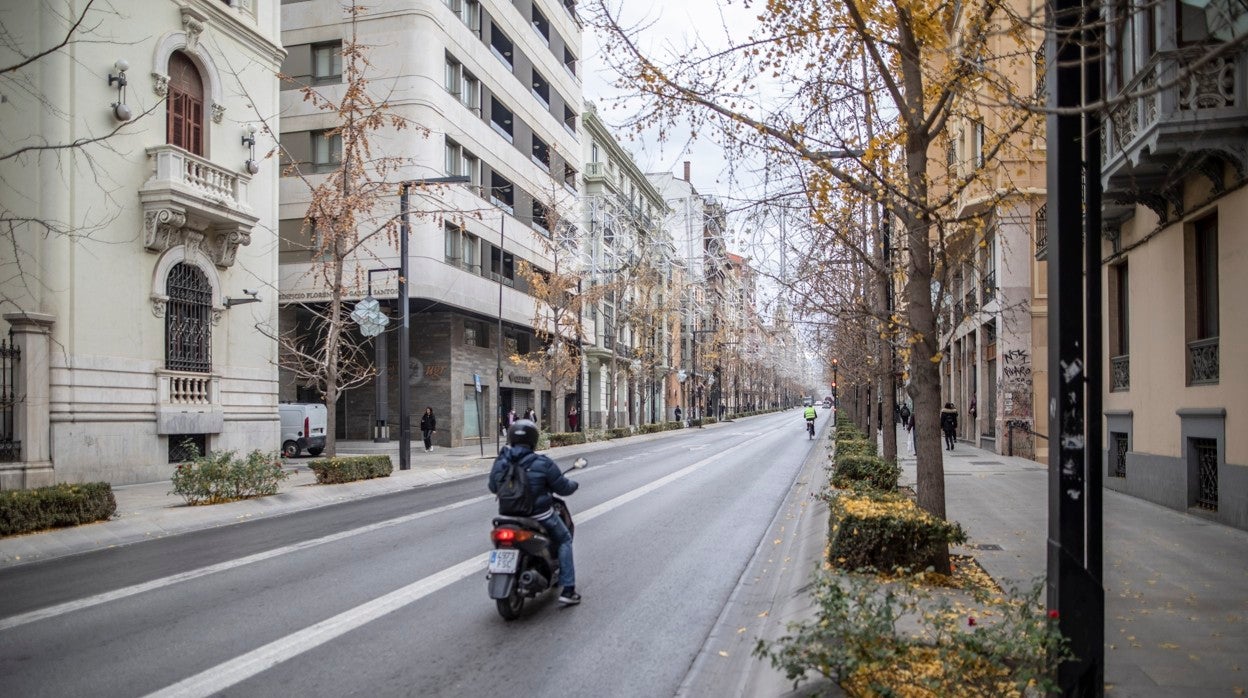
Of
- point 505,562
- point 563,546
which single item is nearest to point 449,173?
point 563,546

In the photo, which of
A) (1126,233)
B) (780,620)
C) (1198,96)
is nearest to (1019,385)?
(1126,233)

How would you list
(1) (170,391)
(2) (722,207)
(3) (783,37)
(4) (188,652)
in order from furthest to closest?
(1) (170,391), (2) (722,207), (3) (783,37), (4) (188,652)

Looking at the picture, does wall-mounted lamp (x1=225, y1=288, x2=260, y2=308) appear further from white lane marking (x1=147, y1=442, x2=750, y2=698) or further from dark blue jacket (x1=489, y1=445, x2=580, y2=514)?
dark blue jacket (x1=489, y1=445, x2=580, y2=514)

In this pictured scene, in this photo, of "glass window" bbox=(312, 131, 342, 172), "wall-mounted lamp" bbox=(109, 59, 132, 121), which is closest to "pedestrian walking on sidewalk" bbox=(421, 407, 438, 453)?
"glass window" bbox=(312, 131, 342, 172)

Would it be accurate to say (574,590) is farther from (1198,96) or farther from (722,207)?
(1198,96)

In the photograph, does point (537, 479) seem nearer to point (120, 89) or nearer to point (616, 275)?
point (120, 89)

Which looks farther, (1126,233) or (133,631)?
(1126,233)

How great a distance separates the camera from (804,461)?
26.0m

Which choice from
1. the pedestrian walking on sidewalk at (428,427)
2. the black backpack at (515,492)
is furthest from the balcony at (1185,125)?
the pedestrian walking on sidewalk at (428,427)

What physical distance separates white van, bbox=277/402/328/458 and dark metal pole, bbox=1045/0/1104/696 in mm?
28971

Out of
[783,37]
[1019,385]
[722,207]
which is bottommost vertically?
[1019,385]

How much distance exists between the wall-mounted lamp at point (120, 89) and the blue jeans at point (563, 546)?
16.2 m

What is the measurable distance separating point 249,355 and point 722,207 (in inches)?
686

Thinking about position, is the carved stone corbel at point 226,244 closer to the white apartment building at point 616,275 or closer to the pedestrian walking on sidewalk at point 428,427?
the pedestrian walking on sidewalk at point 428,427
